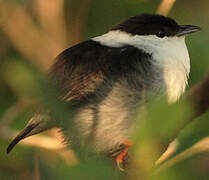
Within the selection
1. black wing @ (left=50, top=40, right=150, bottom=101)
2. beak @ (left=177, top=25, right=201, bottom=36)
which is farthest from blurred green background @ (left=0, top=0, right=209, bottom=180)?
beak @ (left=177, top=25, right=201, bottom=36)

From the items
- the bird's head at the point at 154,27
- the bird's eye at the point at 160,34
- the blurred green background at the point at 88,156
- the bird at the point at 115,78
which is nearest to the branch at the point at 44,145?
the blurred green background at the point at 88,156

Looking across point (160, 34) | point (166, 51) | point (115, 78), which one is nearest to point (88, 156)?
point (115, 78)

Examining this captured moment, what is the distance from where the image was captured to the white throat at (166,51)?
3.07m

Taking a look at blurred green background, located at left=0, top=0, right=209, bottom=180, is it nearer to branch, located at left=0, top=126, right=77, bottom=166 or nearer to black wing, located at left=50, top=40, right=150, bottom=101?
branch, located at left=0, top=126, right=77, bottom=166

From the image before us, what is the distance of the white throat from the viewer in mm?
3068

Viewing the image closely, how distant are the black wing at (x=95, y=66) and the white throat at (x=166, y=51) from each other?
12cm

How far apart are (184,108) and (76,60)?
86.3 inches

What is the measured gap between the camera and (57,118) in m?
0.89

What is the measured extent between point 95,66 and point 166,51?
2.00 feet

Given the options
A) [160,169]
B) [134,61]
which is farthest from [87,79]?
[160,169]

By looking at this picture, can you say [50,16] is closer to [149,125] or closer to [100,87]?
[100,87]

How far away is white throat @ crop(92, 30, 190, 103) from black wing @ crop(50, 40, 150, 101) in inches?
4.9

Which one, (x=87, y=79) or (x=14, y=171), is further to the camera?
(x=87, y=79)

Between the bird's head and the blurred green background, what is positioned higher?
the blurred green background
